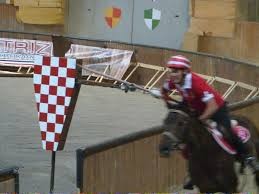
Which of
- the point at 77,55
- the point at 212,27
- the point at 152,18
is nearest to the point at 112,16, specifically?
the point at 152,18

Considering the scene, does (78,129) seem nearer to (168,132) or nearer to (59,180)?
(59,180)

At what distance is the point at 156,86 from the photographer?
21000mm

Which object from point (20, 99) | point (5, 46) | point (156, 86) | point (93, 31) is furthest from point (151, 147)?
point (93, 31)

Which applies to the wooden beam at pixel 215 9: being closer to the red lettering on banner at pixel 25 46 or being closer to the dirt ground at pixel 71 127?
the dirt ground at pixel 71 127

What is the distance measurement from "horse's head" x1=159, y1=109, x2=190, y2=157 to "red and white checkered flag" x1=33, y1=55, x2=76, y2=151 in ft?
5.52

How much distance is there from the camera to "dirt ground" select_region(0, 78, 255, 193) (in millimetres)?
10773

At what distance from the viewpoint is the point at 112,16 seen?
1065 inches

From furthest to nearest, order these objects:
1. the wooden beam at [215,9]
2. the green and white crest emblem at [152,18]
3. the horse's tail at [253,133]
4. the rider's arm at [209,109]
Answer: the green and white crest emblem at [152,18] → the wooden beam at [215,9] → the horse's tail at [253,133] → the rider's arm at [209,109]

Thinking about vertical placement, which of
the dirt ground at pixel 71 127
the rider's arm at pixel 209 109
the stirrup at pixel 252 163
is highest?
the rider's arm at pixel 209 109

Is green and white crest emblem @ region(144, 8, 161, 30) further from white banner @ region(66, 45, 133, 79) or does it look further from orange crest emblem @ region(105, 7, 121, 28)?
white banner @ region(66, 45, 133, 79)

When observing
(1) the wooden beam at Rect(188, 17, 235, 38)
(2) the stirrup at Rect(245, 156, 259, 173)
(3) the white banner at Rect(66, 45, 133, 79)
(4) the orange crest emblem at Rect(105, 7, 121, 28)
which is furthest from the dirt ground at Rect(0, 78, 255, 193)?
(4) the orange crest emblem at Rect(105, 7, 121, 28)

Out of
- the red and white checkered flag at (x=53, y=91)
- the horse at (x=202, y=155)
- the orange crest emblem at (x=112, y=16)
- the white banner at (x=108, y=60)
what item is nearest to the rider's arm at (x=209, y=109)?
the horse at (x=202, y=155)

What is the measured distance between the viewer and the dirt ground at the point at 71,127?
35.3ft

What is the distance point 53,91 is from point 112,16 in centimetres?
1897
